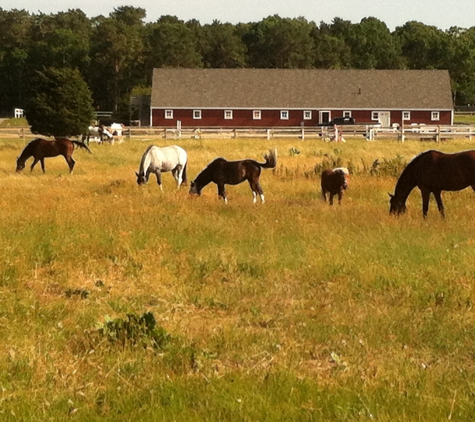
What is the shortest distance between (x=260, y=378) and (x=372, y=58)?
11221 cm

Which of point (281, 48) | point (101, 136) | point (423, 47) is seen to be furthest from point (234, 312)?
point (423, 47)

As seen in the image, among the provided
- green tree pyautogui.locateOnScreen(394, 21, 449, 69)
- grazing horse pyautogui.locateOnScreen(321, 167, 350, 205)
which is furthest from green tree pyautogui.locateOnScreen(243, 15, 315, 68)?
grazing horse pyautogui.locateOnScreen(321, 167, 350, 205)

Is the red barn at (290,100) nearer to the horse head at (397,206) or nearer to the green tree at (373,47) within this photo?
the green tree at (373,47)

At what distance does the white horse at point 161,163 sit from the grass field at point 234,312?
154 inches

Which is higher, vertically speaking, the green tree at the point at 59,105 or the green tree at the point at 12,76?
the green tree at the point at 12,76

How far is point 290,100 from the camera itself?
6800cm

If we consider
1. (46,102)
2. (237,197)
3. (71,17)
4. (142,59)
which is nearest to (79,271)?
(237,197)

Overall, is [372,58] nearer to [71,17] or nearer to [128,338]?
[71,17]

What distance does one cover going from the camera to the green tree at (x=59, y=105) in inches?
1651

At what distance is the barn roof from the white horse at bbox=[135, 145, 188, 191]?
156ft

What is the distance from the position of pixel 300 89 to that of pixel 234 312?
62880mm

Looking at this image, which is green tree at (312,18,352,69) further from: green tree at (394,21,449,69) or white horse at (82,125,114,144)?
white horse at (82,125,114,144)

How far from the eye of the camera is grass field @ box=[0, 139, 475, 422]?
5164mm

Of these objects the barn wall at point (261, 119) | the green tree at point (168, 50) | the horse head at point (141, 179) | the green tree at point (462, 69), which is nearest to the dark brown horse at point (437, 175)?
the horse head at point (141, 179)
